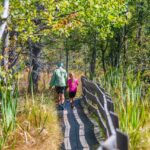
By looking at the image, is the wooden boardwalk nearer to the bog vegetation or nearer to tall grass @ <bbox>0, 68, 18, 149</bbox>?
the bog vegetation

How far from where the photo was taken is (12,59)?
1192cm

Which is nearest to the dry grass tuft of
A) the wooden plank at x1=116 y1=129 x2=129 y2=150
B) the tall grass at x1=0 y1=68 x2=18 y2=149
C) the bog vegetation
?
the bog vegetation

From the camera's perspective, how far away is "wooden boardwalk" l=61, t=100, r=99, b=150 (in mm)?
8620

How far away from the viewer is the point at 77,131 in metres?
9.99

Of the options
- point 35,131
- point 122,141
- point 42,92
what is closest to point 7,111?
point 35,131

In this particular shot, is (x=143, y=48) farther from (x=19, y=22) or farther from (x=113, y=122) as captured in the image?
(x=113, y=122)

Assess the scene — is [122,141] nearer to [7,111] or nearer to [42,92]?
[7,111]

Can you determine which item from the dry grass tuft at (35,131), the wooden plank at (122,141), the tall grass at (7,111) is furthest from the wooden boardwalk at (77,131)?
the wooden plank at (122,141)

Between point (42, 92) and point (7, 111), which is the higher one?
point (42, 92)

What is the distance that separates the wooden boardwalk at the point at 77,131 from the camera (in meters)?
8.62

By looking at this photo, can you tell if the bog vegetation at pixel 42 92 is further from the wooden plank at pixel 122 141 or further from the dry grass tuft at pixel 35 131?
the wooden plank at pixel 122 141

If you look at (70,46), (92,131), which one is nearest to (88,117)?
(92,131)

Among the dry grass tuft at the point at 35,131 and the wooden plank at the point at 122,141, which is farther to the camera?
the dry grass tuft at the point at 35,131

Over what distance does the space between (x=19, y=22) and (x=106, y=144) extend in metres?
6.76
